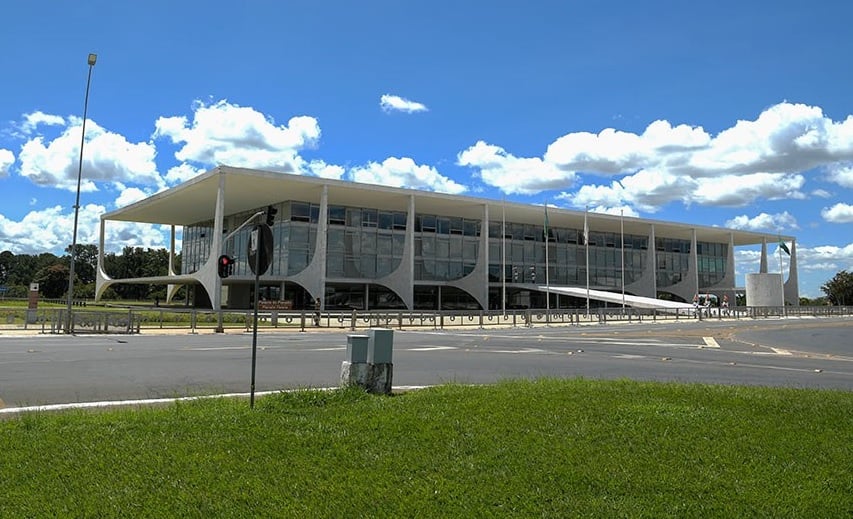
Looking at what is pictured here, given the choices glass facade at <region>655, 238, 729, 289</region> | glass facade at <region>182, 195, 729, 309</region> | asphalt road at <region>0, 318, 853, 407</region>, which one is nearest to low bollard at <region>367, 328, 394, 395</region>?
asphalt road at <region>0, 318, 853, 407</region>

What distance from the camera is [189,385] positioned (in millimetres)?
11297

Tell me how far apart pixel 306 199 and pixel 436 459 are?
5888 cm

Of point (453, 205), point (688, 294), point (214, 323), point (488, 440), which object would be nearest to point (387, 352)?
point (488, 440)

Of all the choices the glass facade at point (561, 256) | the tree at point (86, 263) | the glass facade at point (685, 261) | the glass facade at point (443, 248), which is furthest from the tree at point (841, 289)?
the tree at point (86, 263)

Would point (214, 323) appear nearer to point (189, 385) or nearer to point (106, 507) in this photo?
point (189, 385)

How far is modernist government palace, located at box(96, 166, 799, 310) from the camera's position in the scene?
2341 inches

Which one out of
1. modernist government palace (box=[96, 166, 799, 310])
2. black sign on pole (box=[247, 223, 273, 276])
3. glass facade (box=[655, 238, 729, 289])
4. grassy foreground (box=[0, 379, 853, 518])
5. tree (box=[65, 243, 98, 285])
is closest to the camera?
grassy foreground (box=[0, 379, 853, 518])

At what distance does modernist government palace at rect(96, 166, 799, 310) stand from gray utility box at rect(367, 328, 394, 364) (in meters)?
43.0

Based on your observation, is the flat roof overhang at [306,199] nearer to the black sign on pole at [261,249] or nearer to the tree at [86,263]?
the black sign on pole at [261,249]

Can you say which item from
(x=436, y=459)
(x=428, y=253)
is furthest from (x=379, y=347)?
(x=428, y=253)

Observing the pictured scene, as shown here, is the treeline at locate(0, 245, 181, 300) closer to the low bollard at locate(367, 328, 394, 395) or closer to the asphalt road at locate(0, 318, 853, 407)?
the asphalt road at locate(0, 318, 853, 407)

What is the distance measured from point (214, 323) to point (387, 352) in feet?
103

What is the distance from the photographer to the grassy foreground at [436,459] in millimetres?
4676

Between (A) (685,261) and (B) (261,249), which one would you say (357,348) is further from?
(A) (685,261)
